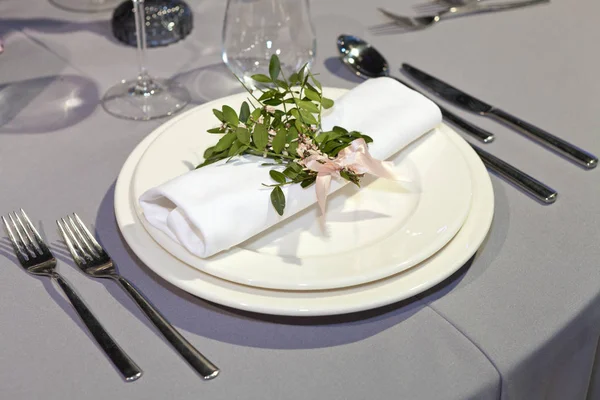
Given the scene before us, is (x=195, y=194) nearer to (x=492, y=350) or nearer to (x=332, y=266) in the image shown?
(x=332, y=266)

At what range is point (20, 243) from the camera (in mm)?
753

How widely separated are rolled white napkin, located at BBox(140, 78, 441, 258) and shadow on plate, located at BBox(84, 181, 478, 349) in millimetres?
64

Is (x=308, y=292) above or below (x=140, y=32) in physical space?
below

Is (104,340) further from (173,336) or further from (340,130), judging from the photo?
(340,130)

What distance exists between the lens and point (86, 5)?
130 cm

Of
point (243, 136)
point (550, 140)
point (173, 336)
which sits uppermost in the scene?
point (243, 136)

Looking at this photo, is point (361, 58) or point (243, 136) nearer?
point (243, 136)

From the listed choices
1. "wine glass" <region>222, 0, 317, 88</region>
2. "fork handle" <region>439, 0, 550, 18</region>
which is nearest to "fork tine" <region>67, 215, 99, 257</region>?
"wine glass" <region>222, 0, 317, 88</region>

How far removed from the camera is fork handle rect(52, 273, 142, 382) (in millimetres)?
618

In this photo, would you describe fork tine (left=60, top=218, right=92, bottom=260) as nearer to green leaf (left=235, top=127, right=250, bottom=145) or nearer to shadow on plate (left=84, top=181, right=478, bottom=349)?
shadow on plate (left=84, top=181, right=478, bottom=349)

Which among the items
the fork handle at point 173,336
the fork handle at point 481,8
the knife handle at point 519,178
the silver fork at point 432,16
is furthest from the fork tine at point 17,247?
the fork handle at point 481,8

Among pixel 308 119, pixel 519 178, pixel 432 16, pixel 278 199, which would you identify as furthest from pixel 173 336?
pixel 432 16

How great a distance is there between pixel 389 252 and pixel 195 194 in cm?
20

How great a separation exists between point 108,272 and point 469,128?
20.3 inches
